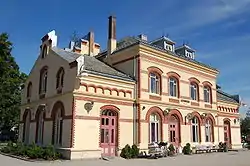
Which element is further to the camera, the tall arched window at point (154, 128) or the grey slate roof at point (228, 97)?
the grey slate roof at point (228, 97)

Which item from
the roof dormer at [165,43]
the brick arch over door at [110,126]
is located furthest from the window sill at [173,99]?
the brick arch over door at [110,126]

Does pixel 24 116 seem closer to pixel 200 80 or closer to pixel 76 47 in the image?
pixel 76 47

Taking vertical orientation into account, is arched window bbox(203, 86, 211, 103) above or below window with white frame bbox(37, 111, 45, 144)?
above

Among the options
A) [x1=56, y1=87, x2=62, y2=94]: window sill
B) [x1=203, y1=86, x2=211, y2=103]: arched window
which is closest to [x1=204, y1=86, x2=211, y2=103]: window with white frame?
[x1=203, y1=86, x2=211, y2=103]: arched window

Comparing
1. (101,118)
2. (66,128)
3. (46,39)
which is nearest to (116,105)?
(101,118)

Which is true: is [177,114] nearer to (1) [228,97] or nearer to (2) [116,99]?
(2) [116,99]

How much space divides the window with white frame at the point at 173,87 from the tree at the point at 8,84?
21028mm

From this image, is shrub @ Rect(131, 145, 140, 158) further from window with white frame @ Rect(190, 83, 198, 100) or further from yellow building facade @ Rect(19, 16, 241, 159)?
window with white frame @ Rect(190, 83, 198, 100)

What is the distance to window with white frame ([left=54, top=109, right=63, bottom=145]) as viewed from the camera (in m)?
19.7

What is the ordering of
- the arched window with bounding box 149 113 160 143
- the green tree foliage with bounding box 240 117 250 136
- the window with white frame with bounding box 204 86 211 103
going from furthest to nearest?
1. the green tree foliage with bounding box 240 117 250 136
2. the window with white frame with bounding box 204 86 211 103
3. the arched window with bounding box 149 113 160 143

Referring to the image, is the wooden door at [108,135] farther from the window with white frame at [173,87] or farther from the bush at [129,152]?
the window with white frame at [173,87]

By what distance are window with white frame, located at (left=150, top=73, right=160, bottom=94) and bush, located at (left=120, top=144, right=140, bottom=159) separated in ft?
16.9

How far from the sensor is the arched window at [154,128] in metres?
22.2

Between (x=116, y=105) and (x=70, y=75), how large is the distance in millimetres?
3924
